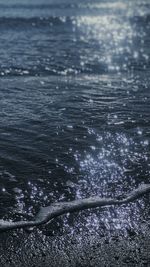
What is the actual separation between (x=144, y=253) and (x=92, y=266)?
0.63 m

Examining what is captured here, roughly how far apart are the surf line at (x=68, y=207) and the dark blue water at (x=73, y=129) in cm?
11

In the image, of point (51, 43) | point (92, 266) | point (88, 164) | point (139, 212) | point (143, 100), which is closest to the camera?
point (92, 266)

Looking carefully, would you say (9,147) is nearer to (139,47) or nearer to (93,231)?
(93,231)

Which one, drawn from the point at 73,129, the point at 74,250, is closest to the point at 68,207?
the point at 74,250

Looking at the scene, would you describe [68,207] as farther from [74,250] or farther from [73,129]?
[73,129]

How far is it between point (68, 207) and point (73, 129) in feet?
9.27

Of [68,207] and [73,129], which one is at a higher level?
[68,207]

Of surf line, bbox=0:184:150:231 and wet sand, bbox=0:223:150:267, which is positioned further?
surf line, bbox=0:184:150:231

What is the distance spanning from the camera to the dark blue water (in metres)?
5.68

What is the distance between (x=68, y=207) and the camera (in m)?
5.50

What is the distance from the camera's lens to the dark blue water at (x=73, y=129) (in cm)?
568

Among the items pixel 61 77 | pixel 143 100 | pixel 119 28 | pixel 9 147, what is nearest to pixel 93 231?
pixel 9 147

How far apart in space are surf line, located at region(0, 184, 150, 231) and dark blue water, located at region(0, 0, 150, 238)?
0.11m

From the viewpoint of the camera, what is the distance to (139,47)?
713 inches
